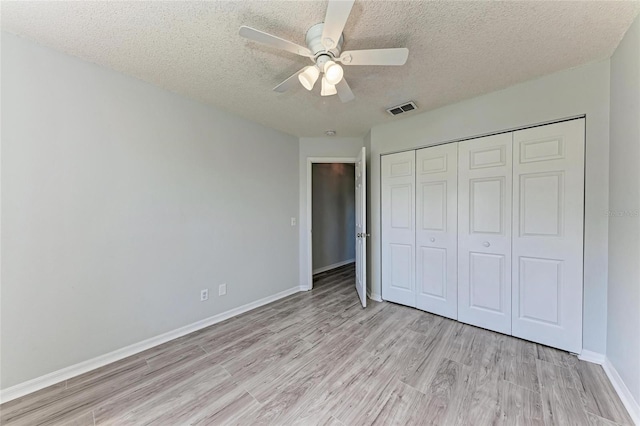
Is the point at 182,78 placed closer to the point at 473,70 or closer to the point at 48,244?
the point at 48,244

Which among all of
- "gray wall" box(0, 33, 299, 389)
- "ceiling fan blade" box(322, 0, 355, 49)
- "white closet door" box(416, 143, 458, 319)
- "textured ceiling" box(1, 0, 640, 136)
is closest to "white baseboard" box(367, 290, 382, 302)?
"white closet door" box(416, 143, 458, 319)

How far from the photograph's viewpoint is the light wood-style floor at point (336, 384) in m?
1.47

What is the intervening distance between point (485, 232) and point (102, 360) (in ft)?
11.7

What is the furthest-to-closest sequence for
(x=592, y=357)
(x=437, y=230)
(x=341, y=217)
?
(x=341, y=217) < (x=437, y=230) < (x=592, y=357)

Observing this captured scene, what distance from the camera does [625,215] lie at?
161cm

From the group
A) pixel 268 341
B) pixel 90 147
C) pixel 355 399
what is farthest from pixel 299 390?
pixel 90 147

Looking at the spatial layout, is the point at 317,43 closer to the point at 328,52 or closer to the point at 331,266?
the point at 328,52

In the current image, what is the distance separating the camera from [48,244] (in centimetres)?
173

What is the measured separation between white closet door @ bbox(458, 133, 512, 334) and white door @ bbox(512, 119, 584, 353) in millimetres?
70

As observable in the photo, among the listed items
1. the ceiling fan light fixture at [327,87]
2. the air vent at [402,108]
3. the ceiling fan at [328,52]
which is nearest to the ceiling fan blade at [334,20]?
the ceiling fan at [328,52]

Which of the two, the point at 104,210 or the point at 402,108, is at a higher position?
the point at 402,108

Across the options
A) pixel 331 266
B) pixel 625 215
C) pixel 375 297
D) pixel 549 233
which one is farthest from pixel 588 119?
pixel 331 266

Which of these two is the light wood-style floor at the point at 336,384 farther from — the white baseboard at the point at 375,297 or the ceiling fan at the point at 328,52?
the ceiling fan at the point at 328,52

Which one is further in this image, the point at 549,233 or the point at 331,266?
the point at 331,266
